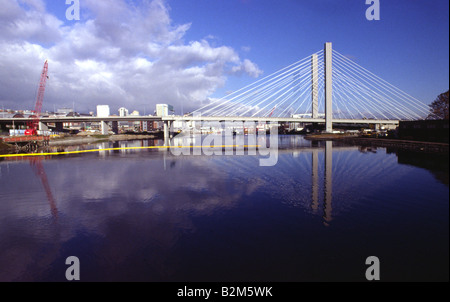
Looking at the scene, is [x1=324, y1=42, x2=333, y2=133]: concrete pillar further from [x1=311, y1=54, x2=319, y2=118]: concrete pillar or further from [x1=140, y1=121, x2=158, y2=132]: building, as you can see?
[x1=140, y1=121, x2=158, y2=132]: building

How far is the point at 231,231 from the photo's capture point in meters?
8.65

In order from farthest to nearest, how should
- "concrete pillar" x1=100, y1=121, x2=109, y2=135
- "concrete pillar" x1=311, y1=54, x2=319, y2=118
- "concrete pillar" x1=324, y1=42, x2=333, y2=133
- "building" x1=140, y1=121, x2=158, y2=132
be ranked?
1. "building" x1=140, y1=121, x2=158, y2=132
2. "concrete pillar" x1=100, y1=121, x2=109, y2=135
3. "concrete pillar" x1=311, y1=54, x2=319, y2=118
4. "concrete pillar" x1=324, y1=42, x2=333, y2=133

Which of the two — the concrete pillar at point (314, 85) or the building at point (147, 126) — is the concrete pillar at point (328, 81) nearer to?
the concrete pillar at point (314, 85)

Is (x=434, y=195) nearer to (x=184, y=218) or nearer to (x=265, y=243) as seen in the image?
(x=265, y=243)

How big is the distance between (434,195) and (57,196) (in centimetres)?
2087

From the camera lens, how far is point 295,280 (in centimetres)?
597

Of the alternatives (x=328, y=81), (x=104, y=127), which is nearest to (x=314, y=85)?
(x=328, y=81)

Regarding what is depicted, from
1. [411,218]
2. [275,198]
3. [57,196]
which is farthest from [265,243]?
[57,196]

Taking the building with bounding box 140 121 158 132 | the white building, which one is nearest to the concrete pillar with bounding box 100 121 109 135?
the white building

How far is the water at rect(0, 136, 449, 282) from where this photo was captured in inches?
250

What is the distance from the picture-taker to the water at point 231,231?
6.35 m

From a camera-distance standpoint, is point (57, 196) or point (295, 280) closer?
point (295, 280)

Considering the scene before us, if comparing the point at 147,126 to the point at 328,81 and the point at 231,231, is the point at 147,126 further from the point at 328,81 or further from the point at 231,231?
the point at 231,231
